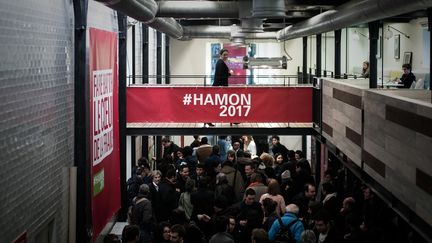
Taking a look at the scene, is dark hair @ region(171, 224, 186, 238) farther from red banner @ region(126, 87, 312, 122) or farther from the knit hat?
red banner @ region(126, 87, 312, 122)

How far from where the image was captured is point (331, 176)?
43.0ft

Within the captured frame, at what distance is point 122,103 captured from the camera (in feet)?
48.6

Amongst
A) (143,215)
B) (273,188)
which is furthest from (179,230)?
(273,188)

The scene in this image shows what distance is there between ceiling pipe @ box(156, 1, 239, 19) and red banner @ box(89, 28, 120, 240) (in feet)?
3.75

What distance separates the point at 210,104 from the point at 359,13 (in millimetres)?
5459

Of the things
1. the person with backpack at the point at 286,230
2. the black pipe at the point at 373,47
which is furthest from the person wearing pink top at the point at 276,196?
the black pipe at the point at 373,47

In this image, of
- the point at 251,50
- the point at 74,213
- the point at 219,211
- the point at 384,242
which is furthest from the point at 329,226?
the point at 251,50

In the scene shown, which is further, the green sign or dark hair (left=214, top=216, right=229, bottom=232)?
the green sign

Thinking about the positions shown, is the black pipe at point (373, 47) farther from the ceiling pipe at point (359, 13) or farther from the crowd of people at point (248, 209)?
the crowd of people at point (248, 209)

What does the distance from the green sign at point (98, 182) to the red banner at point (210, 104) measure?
140 inches

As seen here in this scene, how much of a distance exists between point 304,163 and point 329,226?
14.6ft

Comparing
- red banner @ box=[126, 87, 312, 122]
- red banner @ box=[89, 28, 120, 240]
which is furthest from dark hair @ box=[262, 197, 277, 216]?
red banner @ box=[126, 87, 312, 122]

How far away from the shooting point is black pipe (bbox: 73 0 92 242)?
399 inches

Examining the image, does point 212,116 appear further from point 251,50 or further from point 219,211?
point 251,50
